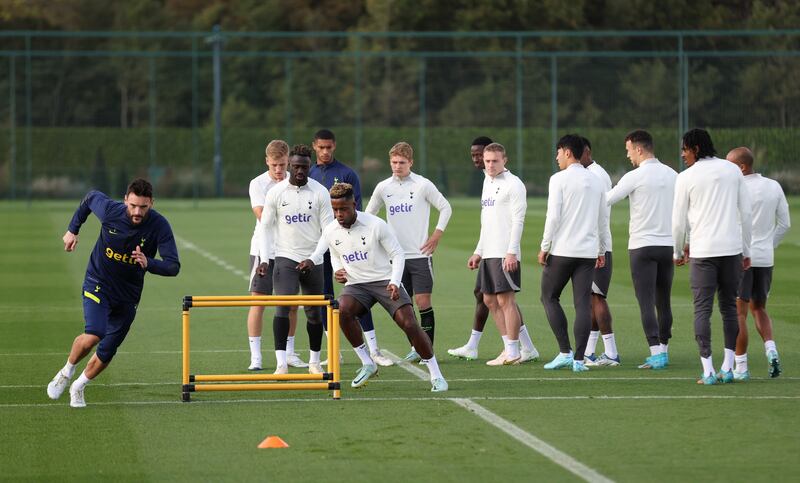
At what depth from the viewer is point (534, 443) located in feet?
31.6

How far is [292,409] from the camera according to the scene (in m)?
11.1

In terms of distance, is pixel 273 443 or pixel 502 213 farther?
pixel 502 213

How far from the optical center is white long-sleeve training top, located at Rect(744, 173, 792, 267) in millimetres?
12656

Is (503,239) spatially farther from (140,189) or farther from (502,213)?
(140,189)

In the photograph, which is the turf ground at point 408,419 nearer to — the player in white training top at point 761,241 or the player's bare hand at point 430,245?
the player in white training top at point 761,241

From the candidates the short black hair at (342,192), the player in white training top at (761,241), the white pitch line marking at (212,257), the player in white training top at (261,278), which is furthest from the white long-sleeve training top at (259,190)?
the white pitch line marking at (212,257)

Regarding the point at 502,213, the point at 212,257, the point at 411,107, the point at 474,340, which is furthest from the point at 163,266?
the point at 411,107

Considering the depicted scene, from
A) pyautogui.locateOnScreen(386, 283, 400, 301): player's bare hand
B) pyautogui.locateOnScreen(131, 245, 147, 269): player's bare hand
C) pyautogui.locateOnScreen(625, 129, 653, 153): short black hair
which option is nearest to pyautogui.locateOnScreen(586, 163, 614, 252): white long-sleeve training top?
pyautogui.locateOnScreen(625, 129, 653, 153): short black hair

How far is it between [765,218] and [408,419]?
13.3 feet

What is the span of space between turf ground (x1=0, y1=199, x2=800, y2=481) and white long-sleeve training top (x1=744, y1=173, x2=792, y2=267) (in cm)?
103

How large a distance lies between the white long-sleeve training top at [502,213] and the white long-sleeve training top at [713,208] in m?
1.74

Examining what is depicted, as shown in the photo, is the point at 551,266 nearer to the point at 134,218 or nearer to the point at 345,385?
the point at 345,385

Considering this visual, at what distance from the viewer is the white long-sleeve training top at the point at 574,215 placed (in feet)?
42.3

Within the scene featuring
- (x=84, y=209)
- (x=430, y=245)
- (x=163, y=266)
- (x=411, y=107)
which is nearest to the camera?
(x=163, y=266)
